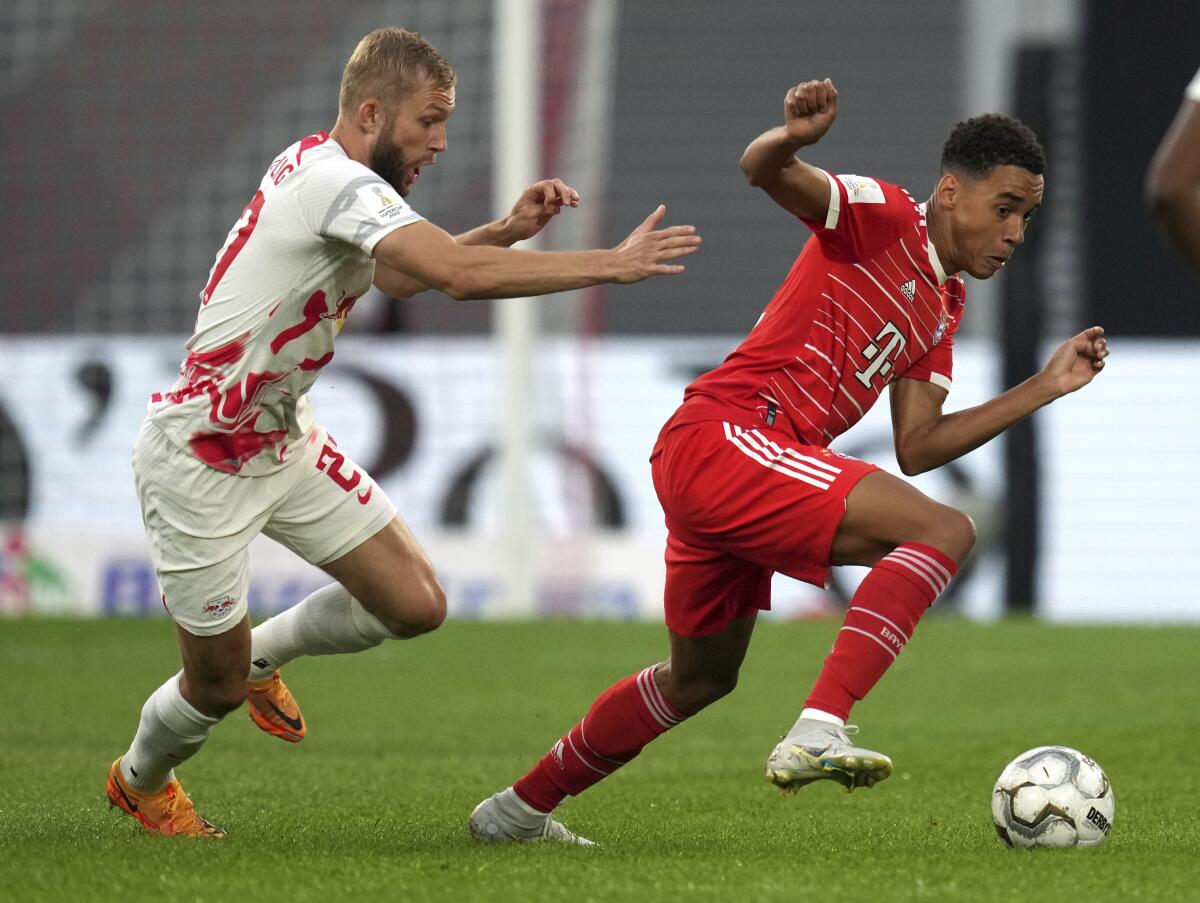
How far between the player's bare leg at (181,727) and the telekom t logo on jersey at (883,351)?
1768 millimetres

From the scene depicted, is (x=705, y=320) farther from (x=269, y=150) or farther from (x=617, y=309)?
(x=269, y=150)

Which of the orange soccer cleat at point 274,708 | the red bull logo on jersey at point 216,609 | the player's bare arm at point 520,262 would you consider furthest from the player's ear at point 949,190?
the orange soccer cleat at point 274,708

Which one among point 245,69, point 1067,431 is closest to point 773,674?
point 1067,431

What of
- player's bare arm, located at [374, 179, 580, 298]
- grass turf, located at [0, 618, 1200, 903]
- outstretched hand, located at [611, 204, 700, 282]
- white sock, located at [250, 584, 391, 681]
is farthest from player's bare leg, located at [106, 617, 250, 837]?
outstretched hand, located at [611, 204, 700, 282]

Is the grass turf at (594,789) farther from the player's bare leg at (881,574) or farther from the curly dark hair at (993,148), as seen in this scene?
the curly dark hair at (993,148)

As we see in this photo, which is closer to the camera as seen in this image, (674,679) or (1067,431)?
(674,679)

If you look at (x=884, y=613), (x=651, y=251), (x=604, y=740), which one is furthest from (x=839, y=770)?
(x=651, y=251)

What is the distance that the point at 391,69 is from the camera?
4.75 m

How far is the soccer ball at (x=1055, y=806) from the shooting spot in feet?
14.7

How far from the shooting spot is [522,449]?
12586 millimetres

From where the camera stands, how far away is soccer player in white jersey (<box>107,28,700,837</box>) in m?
4.70

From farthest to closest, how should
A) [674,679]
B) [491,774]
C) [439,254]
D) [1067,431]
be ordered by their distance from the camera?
[1067,431]
[491,774]
[674,679]
[439,254]

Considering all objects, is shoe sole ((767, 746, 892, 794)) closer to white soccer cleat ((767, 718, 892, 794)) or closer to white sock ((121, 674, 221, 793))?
white soccer cleat ((767, 718, 892, 794))

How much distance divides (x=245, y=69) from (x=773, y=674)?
35.0 feet
